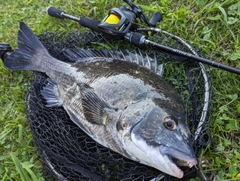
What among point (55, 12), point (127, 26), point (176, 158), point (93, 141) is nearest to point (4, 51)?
point (55, 12)

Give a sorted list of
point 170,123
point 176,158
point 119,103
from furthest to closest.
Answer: point 119,103 < point 170,123 < point 176,158

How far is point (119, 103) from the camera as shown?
2531 mm

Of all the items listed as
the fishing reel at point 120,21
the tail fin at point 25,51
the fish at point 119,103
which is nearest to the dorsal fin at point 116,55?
the fish at point 119,103

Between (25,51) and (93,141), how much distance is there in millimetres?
1300

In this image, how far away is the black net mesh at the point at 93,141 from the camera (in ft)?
8.54

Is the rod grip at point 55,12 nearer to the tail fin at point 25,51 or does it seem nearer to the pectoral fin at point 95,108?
the tail fin at point 25,51

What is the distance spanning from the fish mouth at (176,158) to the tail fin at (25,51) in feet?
5.98

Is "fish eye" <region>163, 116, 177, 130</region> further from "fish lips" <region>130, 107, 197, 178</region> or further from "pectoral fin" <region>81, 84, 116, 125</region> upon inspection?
"pectoral fin" <region>81, 84, 116, 125</region>

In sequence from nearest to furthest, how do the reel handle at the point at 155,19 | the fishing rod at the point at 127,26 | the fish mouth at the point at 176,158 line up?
the fish mouth at the point at 176,158 < the fishing rod at the point at 127,26 < the reel handle at the point at 155,19

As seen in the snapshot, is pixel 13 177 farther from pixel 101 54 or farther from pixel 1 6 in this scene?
pixel 1 6

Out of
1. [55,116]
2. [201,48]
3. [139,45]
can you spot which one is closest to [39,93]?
[55,116]

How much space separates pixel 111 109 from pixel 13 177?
4.25 feet

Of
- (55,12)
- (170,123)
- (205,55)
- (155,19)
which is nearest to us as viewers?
(170,123)

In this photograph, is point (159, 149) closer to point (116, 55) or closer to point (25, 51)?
point (116, 55)
